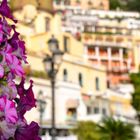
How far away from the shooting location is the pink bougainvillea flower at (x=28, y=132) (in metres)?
3.52

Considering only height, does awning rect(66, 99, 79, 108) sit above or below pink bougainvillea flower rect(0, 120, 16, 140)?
above

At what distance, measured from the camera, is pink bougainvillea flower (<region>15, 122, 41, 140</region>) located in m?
3.52

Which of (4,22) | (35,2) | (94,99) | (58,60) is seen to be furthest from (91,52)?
(4,22)

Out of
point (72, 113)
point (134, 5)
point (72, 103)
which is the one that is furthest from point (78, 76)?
point (134, 5)

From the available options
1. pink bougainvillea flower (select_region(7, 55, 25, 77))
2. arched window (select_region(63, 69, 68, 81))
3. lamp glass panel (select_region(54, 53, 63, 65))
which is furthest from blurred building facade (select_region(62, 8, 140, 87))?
pink bougainvillea flower (select_region(7, 55, 25, 77))

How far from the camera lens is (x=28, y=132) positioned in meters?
3.56

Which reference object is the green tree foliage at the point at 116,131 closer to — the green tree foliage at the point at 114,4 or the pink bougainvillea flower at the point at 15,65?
the pink bougainvillea flower at the point at 15,65

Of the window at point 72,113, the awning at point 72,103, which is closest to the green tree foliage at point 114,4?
the window at point 72,113

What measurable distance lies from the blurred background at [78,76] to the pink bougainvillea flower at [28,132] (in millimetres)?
12278

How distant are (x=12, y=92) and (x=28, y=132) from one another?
0.92 ft

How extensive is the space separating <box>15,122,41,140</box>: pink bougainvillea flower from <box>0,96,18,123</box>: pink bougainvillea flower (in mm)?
142

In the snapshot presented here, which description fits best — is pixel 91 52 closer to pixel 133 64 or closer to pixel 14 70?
pixel 133 64

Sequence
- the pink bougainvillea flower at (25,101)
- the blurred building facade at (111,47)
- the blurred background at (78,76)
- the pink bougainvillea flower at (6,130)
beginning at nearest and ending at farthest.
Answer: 1. the pink bougainvillea flower at (6,130)
2. the pink bougainvillea flower at (25,101)
3. the blurred background at (78,76)
4. the blurred building facade at (111,47)

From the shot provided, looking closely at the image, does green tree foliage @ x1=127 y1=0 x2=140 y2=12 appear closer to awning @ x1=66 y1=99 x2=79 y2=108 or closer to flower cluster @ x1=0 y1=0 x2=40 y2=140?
awning @ x1=66 y1=99 x2=79 y2=108
